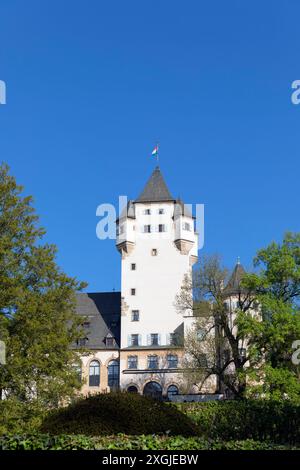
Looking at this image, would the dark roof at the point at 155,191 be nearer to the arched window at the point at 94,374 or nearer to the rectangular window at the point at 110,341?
the rectangular window at the point at 110,341

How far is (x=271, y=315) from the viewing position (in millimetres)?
42094

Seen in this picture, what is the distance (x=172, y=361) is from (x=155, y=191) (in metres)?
19.8

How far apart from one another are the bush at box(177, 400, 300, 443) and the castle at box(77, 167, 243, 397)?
29293 mm

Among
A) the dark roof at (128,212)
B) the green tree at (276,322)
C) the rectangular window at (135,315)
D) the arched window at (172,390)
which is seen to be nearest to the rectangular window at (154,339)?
the rectangular window at (135,315)

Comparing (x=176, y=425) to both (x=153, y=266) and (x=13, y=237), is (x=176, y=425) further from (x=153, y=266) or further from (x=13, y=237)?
(x=153, y=266)

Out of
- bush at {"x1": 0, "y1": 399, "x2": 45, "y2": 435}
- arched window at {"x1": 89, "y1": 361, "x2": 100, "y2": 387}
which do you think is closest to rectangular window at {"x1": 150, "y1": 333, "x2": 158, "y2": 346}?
arched window at {"x1": 89, "y1": 361, "x2": 100, "y2": 387}

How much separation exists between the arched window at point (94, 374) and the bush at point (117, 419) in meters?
50.6

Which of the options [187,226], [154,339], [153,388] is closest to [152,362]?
[154,339]

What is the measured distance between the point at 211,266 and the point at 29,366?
74.9 ft

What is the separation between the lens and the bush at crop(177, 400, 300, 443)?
3011 centimetres

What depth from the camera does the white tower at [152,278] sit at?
214ft
